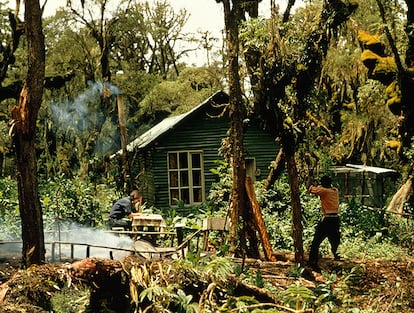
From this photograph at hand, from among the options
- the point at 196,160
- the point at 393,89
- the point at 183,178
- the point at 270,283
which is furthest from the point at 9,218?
the point at 393,89

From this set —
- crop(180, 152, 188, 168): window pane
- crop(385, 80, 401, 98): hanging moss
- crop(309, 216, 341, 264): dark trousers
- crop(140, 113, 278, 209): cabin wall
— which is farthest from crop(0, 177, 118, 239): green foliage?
crop(385, 80, 401, 98): hanging moss

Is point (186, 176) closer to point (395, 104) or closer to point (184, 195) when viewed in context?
point (184, 195)

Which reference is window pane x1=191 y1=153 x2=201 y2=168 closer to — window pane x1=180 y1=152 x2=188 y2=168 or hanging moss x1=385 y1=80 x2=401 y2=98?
window pane x1=180 y1=152 x2=188 y2=168

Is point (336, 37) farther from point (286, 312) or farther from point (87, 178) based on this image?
point (87, 178)

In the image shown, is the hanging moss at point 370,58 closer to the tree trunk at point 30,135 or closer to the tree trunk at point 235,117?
the tree trunk at point 235,117

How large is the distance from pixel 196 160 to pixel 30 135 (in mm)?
13093

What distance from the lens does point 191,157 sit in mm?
23781

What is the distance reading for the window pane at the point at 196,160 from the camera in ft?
78.2

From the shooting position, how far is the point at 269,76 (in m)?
13.0

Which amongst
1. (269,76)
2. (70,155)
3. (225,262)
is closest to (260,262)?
(269,76)

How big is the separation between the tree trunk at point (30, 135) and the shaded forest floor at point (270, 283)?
1.16 m

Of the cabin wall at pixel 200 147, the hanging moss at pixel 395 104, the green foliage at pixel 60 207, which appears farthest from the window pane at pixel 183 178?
the hanging moss at pixel 395 104

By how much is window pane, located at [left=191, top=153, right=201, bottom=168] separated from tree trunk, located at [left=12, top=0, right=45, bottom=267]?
42.2ft

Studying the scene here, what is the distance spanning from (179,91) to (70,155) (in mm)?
6233
